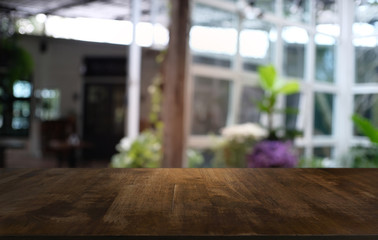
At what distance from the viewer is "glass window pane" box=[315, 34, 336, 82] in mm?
5879

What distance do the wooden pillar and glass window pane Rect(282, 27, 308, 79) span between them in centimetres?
223

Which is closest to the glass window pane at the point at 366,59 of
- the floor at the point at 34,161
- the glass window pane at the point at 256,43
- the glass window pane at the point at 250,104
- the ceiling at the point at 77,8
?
the glass window pane at the point at 256,43

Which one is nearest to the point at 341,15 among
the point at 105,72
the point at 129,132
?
the point at 129,132

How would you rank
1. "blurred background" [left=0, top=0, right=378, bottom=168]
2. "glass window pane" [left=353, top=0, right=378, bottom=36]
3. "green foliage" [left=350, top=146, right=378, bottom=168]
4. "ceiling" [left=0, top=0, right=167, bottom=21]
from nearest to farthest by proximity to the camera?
1. "blurred background" [left=0, top=0, right=378, bottom=168]
2. "green foliage" [left=350, top=146, right=378, bottom=168]
3. "glass window pane" [left=353, top=0, right=378, bottom=36]
4. "ceiling" [left=0, top=0, right=167, bottom=21]

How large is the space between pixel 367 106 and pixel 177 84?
12.3 ft

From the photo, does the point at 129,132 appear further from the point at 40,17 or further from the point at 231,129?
the point at 40,17

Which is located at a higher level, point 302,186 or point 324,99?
point 324,99

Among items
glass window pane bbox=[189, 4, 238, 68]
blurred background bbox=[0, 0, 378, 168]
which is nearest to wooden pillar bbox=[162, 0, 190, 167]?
blurred background bbox=[0, 0, 378, 168]

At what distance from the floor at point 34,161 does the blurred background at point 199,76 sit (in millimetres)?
42

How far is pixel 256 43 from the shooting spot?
4.66 meters

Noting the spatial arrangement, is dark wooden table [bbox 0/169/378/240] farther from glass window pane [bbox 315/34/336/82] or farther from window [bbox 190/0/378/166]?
glass window pane [bbox 315/34/336/82]

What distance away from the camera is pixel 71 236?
65 cm

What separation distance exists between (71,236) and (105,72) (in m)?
9.26

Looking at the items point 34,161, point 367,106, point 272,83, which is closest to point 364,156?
point 367,106
